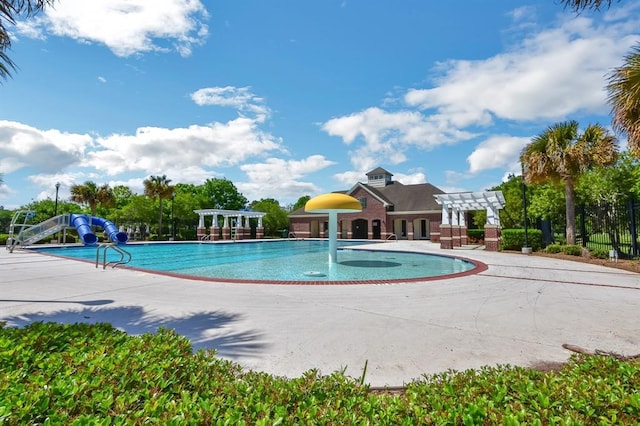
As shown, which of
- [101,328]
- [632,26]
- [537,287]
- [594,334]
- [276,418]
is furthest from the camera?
[537,287]

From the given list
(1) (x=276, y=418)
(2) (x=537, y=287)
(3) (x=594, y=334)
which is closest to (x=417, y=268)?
(2) (x=537, y=287)

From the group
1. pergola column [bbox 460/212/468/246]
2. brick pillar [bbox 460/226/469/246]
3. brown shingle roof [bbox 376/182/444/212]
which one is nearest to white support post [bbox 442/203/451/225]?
pergola column [bbox 460/212/468/246]

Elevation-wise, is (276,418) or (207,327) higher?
(276,418)

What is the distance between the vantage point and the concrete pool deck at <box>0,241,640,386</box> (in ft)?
15.6

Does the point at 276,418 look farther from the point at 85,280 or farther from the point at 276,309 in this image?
the point at 85,280

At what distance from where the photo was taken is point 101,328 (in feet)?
14.4

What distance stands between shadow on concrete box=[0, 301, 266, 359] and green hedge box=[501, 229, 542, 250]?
22.6m

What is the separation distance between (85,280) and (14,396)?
10593 millimetres

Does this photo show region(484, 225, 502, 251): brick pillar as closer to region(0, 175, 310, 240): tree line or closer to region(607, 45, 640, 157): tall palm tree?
region(607, 45, 640, 157): tall palm tree

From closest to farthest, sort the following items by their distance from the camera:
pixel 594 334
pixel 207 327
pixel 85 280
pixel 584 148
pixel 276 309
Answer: pixel 594 334, pixel 207 327, pixel 276 309, pixel 85 280, pixel 584 148

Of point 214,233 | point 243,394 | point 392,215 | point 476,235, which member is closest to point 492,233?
point 476,235

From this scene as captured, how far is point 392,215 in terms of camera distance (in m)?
42.4

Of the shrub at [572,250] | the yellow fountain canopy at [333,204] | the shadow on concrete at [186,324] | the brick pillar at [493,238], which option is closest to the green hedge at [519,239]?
the brick pillar at [493,238]

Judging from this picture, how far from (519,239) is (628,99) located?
53.4 feet
